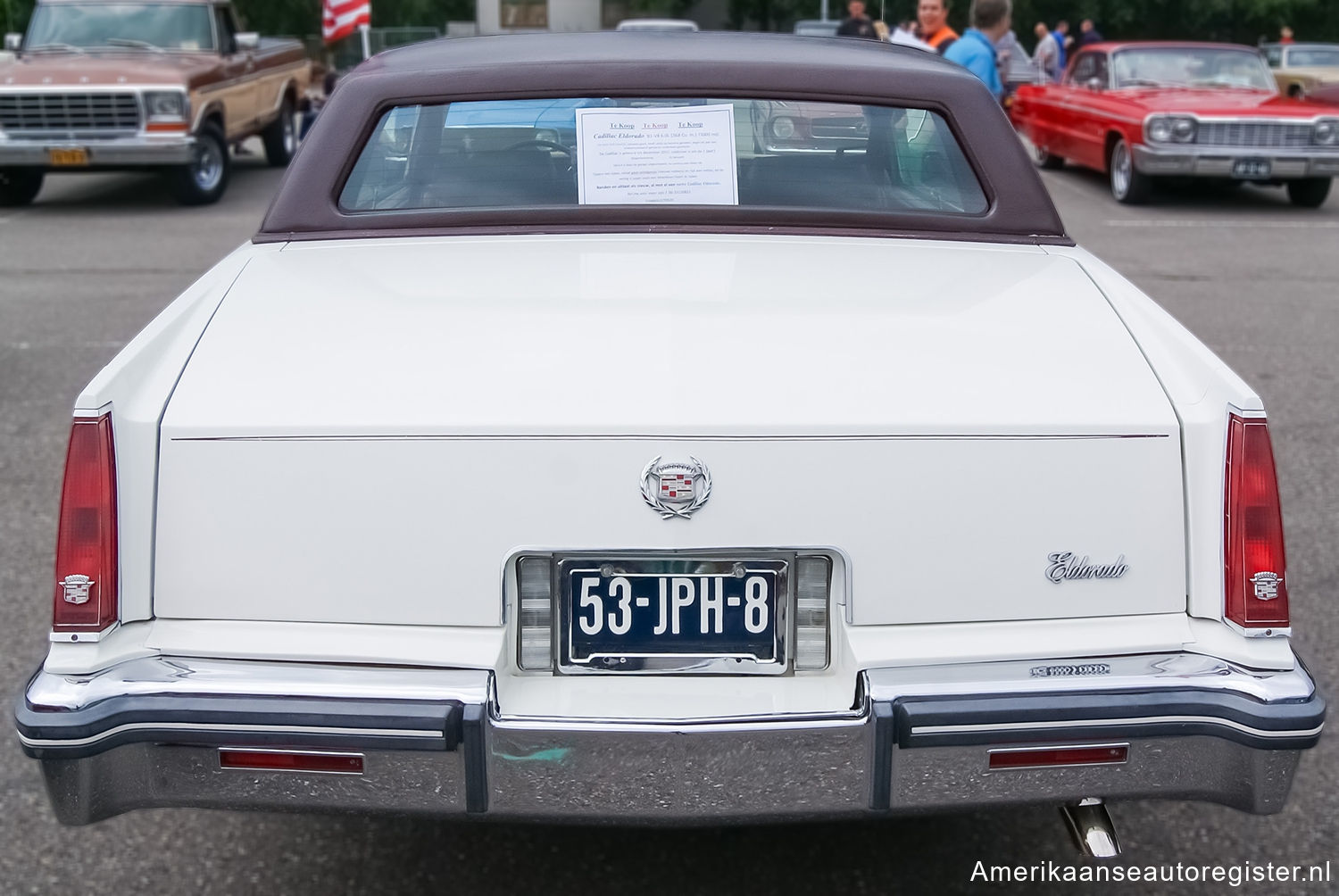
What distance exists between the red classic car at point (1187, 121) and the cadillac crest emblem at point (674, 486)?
10659 millimetres

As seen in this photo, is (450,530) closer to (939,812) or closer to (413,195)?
(939,812)

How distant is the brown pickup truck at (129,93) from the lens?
38.6 ft

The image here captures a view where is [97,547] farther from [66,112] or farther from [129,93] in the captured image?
[66,112]

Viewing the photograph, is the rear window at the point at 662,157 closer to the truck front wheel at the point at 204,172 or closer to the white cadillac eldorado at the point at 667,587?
the white cadillac eldorado at the point at 667,587

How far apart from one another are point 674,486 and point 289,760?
729 millimetres

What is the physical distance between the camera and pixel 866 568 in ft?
7.27

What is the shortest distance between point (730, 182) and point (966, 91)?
64 centimetres

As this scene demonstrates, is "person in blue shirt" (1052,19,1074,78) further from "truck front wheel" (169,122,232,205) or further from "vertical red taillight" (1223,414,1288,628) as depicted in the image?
"vertical red taillight" (1223,414,1288,628)

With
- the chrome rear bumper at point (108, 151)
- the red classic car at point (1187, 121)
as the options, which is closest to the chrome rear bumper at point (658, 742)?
A: the red classic car at point (1187, 121)

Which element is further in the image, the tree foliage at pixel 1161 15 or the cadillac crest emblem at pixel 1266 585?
the tree foliage at pixel 1161 15

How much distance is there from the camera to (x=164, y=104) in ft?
38.9

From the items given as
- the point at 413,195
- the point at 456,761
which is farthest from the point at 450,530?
the point at 413,195

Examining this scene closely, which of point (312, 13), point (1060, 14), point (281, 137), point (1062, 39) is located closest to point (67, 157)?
point (281, 137)

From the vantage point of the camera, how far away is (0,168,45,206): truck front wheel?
1262 centimetres
